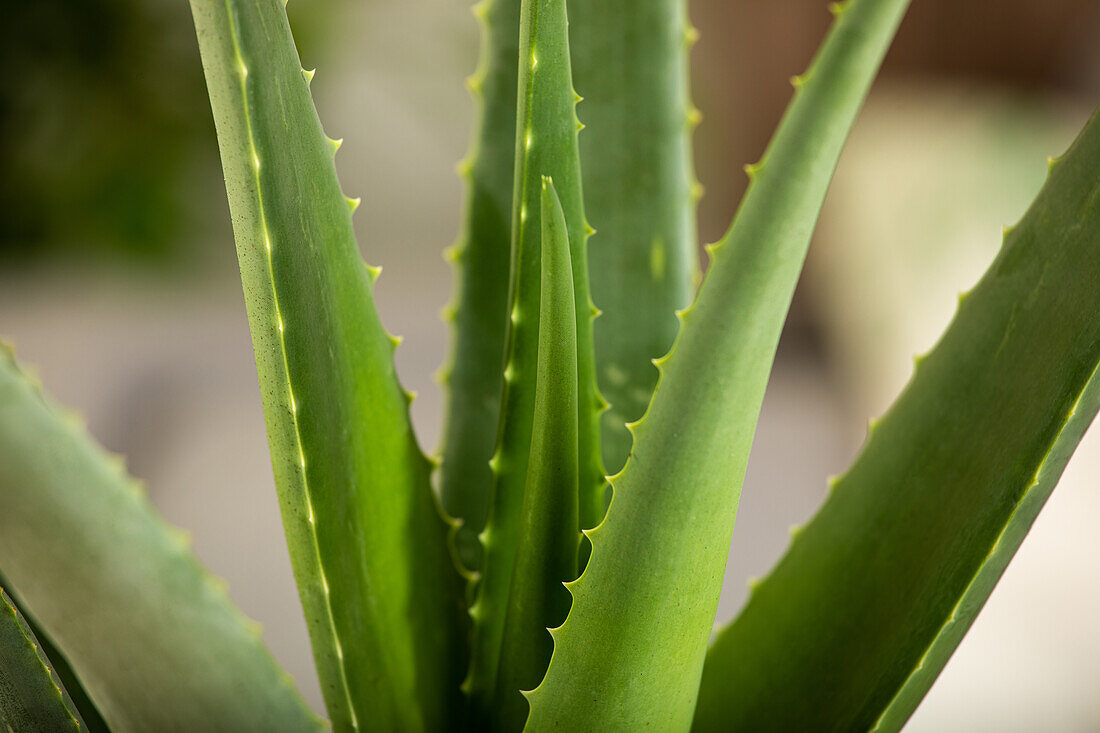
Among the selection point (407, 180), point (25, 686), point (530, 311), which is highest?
point (407, 180)

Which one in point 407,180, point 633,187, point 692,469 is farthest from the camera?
point 407,180

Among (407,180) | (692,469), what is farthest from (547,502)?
(407,180)

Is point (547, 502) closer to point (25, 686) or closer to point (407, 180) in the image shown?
point (25, 686)

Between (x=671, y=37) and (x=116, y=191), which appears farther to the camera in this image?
(x=116, y=191)

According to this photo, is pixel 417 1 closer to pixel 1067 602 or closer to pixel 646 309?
pixel 1067 602

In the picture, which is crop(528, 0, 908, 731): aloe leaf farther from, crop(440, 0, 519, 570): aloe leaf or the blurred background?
the blurred background

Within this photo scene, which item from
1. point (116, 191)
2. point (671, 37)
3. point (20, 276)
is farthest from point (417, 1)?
point (671, 37)
